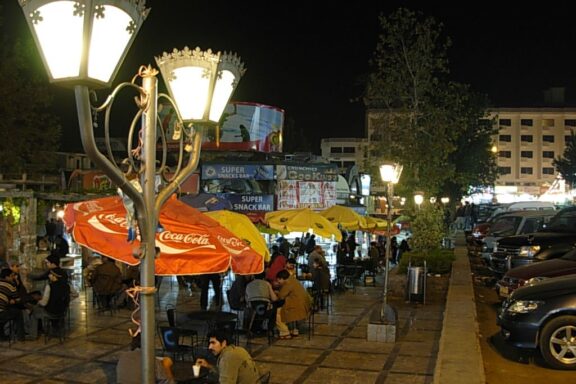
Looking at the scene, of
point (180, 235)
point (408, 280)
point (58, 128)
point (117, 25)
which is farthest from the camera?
point (58, 128)

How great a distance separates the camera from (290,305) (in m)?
11.1

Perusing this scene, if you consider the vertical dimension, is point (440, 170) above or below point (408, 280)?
above

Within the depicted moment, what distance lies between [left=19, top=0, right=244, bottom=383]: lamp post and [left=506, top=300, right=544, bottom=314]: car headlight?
19.1ft

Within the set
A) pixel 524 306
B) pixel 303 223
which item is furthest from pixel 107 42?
pixel 303 223

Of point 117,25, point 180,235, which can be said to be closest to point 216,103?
point 117,25

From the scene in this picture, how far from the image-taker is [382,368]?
9.14m

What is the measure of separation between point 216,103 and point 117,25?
1.34 metres

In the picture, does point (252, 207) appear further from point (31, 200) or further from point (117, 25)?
point (117, 25)

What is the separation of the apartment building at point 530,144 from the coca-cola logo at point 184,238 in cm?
8300

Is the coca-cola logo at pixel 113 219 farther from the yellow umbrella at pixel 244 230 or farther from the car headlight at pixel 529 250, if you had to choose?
the car headlight at pixel 529 250

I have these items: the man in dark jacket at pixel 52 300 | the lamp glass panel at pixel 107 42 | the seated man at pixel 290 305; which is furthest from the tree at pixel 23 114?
the lamp glass panel at pixel 107 42

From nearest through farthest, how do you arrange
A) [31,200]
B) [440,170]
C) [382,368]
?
[382,368], [31,200], [440,170]

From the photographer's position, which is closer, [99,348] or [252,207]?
[99,348]

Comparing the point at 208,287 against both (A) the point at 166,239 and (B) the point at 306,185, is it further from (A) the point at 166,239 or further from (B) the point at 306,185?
(B) the point at 306,185
